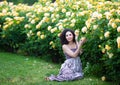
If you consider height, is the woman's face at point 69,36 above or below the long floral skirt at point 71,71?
above

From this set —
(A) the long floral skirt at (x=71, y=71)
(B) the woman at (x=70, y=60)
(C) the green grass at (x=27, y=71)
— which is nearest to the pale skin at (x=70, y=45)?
(B) the woman at (x=70, y=60)

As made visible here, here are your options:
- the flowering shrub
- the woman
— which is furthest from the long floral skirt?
the flowering shrub

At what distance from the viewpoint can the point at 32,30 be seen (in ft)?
25.8

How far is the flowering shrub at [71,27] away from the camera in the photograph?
5441 mm

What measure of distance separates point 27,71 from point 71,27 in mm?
1237

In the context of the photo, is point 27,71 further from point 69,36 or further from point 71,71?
point 69,36

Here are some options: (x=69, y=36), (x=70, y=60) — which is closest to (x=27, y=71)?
(x=70, y=60)

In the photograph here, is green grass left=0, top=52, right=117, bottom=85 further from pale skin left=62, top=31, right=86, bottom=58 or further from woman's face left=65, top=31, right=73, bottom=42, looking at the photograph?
woman's face left=65, top=31, right=73, bottom=42

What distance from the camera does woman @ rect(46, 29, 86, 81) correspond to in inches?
233

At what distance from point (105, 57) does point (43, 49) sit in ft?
8.37

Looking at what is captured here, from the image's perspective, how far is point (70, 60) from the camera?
19.9ft

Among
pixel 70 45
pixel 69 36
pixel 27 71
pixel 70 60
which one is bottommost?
pixel 27 71

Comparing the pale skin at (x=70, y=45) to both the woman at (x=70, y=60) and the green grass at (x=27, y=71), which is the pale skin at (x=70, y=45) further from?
the green grass at (x=27, y=71)

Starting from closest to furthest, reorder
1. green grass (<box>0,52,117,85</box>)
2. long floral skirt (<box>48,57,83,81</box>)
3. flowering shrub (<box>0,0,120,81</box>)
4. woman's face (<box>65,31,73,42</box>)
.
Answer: flowering shrub (<box>0,0,120,81</box>), green grass (<box>0,52,117,85</box>), long floral skirt (<box>48,57,83,81</box>), woman's face (<box>65,31,73,42</box>)
